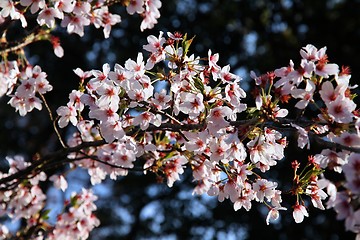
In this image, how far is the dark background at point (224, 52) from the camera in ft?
23.0

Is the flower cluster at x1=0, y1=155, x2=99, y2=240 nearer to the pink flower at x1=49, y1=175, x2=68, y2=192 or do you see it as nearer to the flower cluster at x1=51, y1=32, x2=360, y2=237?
the pink flower at x1=49, y1=175, x2=68, y2=192

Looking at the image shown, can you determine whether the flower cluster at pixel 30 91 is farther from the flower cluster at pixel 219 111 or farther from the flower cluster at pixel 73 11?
the flower cluster at pixel 219 111

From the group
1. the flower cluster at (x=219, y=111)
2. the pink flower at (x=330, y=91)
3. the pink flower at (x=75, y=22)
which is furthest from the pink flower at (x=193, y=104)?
the pink flower at (x=75, y=22)

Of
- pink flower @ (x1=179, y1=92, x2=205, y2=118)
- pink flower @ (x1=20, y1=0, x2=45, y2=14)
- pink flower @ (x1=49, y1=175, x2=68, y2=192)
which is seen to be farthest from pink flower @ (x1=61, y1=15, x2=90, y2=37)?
pink flower @ (x1=179, y1=92, x2=205, y2=118)

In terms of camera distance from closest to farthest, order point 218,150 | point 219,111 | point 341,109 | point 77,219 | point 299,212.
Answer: point 341,109 < point 219,111 < point 218,150 < point 299,212 < point 77,219

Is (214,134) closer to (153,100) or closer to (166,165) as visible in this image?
(153,100)

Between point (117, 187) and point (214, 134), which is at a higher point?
point (214, 134)

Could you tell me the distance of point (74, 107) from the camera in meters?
2.35

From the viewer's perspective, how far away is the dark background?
7004 mm

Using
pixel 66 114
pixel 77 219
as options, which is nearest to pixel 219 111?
pixel 66 114

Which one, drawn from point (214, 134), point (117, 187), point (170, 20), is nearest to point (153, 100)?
point (214, 134)

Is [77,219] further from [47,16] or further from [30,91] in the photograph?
[47,16]

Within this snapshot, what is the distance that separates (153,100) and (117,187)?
22.0ft

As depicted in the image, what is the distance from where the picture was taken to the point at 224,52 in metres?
7.47
